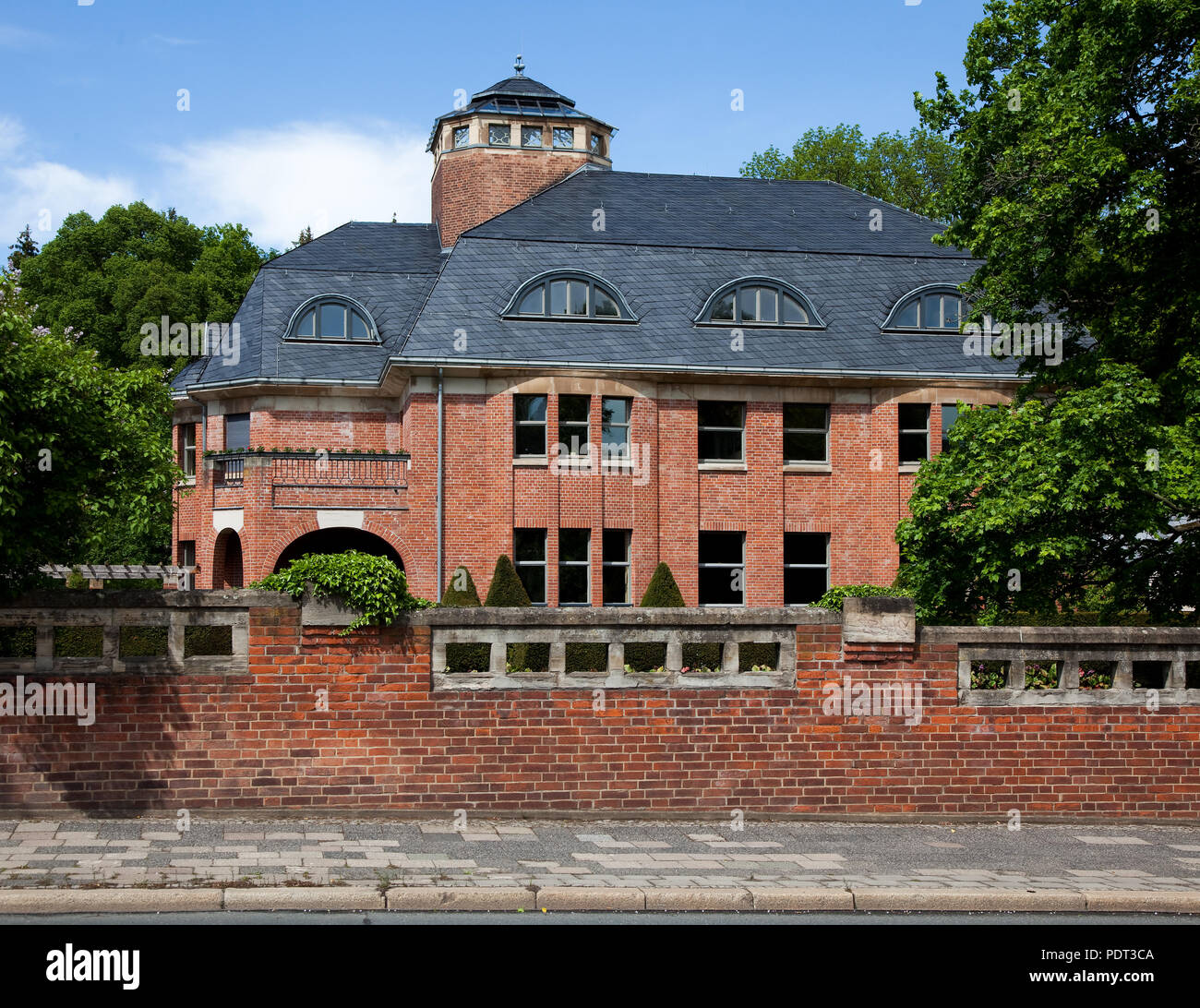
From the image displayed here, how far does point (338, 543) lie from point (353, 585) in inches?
821

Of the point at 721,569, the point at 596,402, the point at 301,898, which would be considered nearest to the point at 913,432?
the point at 721,569

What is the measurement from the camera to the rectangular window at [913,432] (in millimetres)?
30984

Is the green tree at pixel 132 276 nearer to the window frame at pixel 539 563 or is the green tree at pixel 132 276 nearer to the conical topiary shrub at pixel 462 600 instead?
the window frame at pixel 539 563

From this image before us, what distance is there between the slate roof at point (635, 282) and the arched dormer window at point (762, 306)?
310mm

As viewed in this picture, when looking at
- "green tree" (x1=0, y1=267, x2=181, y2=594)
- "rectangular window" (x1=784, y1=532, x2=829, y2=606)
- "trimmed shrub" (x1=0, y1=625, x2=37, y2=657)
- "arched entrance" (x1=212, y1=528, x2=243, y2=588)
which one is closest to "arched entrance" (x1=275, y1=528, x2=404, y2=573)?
"arched entrance" (x1=212, y1=528, x2=243, y2=588)

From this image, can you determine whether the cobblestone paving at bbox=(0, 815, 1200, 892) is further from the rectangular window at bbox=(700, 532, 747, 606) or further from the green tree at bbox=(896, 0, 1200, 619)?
the rectangular window at bbox=(700, 532, 747, 606)

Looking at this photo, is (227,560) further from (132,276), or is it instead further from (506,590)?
(132,276)

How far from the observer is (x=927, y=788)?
41.0 feet

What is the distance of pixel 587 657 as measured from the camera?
18812mm

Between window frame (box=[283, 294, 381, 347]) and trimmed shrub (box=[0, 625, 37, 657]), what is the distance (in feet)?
64.2

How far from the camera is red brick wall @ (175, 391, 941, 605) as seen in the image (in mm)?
28828

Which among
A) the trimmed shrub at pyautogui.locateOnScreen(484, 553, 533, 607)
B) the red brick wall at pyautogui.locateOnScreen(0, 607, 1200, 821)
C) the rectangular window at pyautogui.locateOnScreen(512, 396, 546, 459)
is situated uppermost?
the rectangular window at pyautogui.locateOnScreen(512, 396, 546, 459)

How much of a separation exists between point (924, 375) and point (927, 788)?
763 inches

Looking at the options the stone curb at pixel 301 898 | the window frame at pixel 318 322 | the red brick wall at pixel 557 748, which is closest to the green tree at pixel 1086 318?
the red brick wall at pixel 557 748
